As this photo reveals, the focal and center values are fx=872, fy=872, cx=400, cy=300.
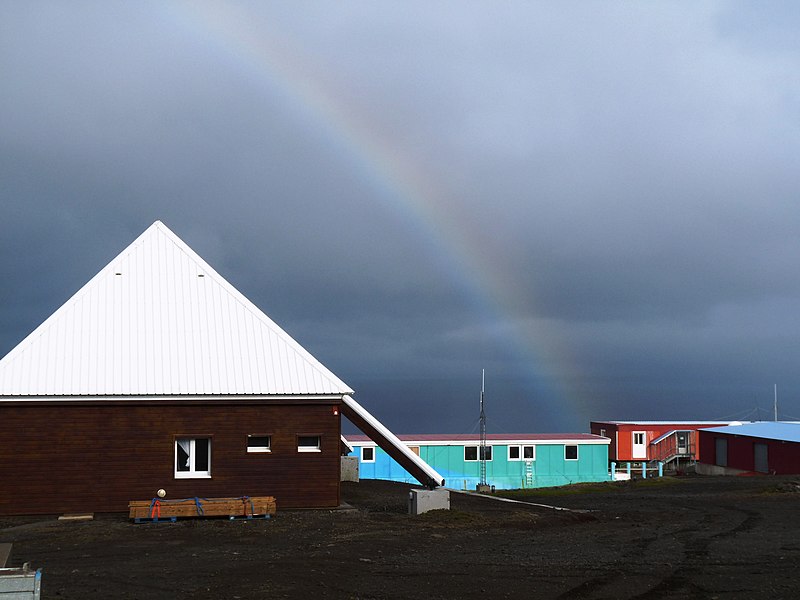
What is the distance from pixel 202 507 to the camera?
23.4 meters

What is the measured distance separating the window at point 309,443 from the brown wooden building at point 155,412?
0.11ft

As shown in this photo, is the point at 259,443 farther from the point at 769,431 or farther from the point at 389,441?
the point at 769,431

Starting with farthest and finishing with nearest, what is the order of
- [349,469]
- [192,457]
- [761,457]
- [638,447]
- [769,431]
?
[638,447] < [769,431] < [761,457] < [349,469] < [192,457]

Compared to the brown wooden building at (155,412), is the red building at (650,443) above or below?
below

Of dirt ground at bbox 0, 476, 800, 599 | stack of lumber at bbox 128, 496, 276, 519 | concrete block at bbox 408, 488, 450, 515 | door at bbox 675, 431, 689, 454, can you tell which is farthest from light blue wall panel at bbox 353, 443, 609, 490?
stack of lumber at bbox 128, 496, 276, 519

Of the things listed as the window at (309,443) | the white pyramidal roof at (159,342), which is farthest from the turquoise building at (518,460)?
the window at (309,443)

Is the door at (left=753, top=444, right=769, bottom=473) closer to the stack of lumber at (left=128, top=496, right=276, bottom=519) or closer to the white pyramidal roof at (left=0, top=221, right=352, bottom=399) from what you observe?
the white pyramidal roof at (left=0, top=221, right=352, bottom=399)

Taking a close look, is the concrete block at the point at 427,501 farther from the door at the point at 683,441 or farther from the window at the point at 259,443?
the door at the point at 683,441

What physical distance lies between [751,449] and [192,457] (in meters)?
39.2

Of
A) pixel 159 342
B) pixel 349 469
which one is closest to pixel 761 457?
pixel 349 469

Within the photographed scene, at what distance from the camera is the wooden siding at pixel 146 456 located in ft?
79.4

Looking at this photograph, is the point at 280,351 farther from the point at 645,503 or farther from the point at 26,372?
the point at 645,503

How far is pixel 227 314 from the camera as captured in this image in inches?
1123

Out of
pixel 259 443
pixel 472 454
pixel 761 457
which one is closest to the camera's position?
pixel 259 443
